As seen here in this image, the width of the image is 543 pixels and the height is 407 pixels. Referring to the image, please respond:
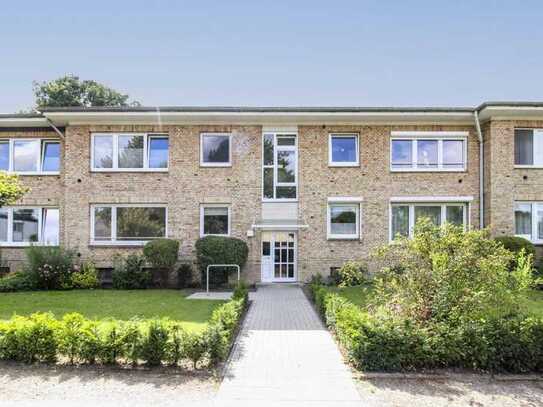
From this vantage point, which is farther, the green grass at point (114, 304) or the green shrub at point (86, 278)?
the green shrub at point (86, 278)

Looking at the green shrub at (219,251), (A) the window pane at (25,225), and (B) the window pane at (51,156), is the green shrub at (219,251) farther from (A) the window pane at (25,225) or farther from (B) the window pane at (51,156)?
(A) the window pane at (25,225)

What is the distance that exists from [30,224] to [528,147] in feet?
72.4

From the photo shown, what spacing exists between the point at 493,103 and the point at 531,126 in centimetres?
237

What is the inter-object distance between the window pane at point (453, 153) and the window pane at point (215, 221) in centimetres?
985

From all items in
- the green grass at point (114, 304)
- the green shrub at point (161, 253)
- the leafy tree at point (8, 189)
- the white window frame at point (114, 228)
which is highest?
the leafy tree at point (8, 189)

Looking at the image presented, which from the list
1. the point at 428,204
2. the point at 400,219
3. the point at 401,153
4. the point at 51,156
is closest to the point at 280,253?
the point at 400,219

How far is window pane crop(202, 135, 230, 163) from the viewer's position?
54.6 ft

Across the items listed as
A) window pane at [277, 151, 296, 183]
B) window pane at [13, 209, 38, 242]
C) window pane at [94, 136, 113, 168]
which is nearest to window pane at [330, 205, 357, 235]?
window pane at [277, 151, 296, 183]

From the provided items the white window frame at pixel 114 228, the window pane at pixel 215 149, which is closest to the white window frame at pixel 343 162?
the window pane at pixel 215 149

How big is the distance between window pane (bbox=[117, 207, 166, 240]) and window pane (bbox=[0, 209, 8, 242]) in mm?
5363

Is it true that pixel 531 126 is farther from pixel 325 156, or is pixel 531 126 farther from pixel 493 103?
pixel 325 156

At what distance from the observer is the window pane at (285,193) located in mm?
16469

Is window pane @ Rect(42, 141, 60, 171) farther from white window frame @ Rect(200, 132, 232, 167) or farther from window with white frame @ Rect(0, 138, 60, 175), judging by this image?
white window frame @ Rect(200, 132, 232, 167)

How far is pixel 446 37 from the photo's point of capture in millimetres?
14508
